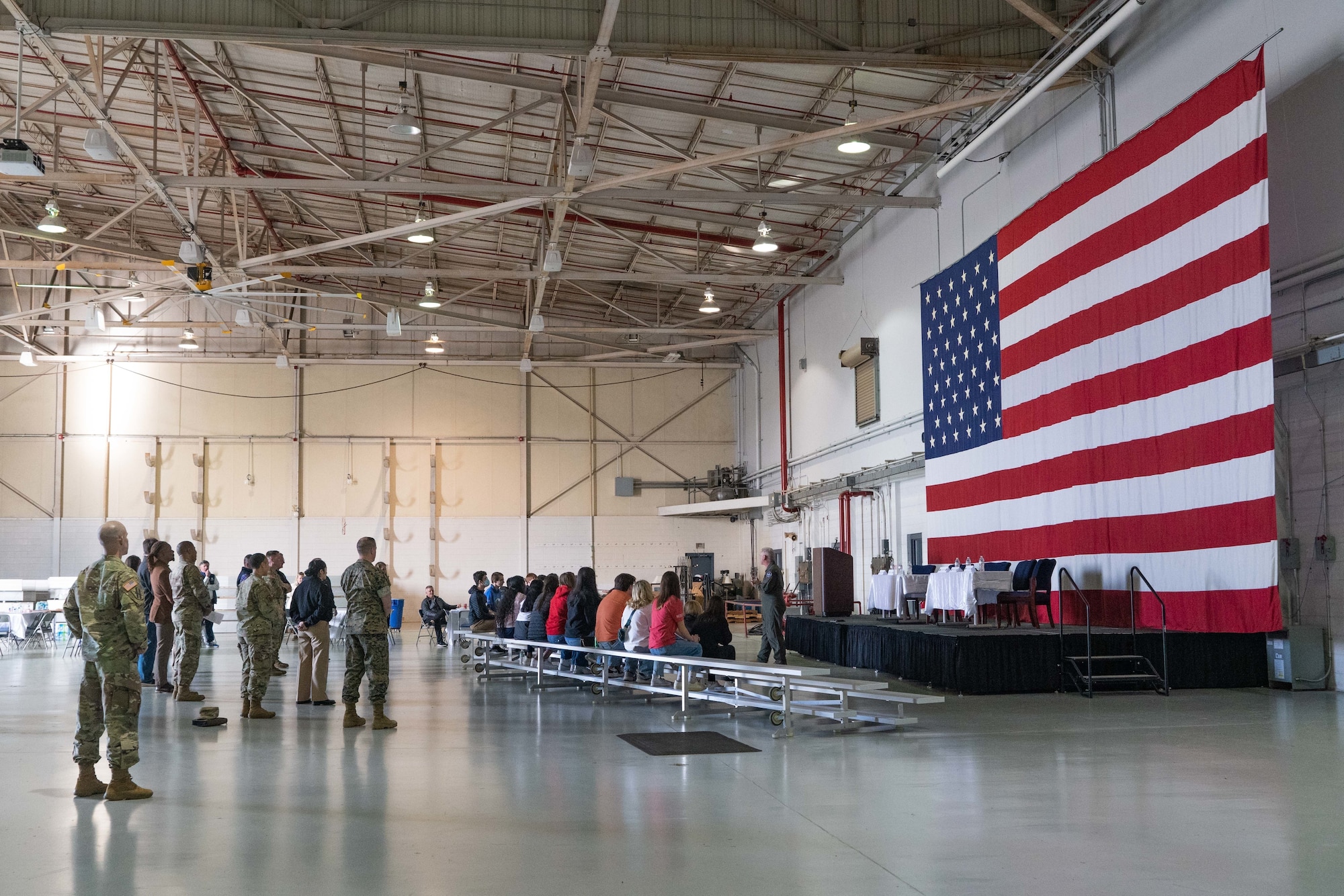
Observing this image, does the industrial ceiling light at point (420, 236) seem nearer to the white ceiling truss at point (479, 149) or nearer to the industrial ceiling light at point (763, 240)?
the white ceiling truss at point (479, 149)

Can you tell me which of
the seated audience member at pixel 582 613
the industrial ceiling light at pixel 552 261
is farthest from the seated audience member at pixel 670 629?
the industrial ceiling light at pixel 552 261

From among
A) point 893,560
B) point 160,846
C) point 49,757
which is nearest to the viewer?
point 160,846

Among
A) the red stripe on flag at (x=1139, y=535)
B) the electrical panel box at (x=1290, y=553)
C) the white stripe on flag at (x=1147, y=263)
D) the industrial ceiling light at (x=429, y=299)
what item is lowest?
the electrical panel box at (x=1290, y=553)

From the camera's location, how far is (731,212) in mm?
18609

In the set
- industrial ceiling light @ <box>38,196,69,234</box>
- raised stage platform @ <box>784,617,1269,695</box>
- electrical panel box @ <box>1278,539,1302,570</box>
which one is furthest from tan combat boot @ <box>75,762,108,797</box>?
industrial ceiling light @ <box>38,196,69,234</box>

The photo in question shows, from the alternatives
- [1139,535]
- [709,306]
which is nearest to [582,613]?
[1139,535]

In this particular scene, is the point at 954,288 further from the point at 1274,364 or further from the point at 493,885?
the point at 493,885

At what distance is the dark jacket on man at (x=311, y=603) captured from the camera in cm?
941

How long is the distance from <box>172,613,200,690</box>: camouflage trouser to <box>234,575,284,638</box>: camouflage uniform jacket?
1062mm

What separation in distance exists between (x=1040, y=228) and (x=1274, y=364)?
11.1 feet

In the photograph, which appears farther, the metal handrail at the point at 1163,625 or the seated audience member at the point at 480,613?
the seated audience member at the point at 480,613

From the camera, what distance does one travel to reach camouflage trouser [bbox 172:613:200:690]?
9.81 meters

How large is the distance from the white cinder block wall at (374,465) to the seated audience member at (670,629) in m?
18.6

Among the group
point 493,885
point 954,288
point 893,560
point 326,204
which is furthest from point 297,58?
point 493,885
